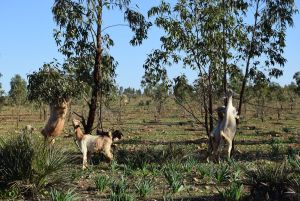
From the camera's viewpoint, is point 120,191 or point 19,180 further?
point 19,180

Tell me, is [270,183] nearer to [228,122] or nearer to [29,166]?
[29,166]

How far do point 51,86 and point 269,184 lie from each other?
7.29m

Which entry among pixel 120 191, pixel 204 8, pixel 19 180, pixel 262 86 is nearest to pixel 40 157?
pixel 19 180

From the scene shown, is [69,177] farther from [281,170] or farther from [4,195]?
[281,170]

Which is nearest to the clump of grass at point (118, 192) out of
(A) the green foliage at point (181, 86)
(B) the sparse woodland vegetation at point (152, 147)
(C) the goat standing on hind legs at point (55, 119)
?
(B) the sparse woodland vegetation at point (152, 147)

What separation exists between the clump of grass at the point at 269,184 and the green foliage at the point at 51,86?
6909 millimetres

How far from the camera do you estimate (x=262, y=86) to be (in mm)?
17719

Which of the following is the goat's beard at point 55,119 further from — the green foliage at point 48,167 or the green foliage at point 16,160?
the green foliage at point 48,167

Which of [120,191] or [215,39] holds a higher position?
[215,39]

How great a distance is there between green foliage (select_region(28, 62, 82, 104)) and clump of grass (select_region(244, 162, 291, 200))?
6.91 m

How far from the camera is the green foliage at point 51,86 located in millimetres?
13570

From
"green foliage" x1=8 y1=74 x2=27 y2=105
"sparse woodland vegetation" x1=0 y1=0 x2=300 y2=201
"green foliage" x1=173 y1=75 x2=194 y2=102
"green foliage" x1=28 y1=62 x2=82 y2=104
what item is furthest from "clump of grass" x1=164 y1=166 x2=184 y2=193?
"green foliage" x1=8 y1=74 x2=27 y2=105

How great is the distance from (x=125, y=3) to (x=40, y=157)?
7699 millimetres

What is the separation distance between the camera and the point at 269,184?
8211 millimetres
